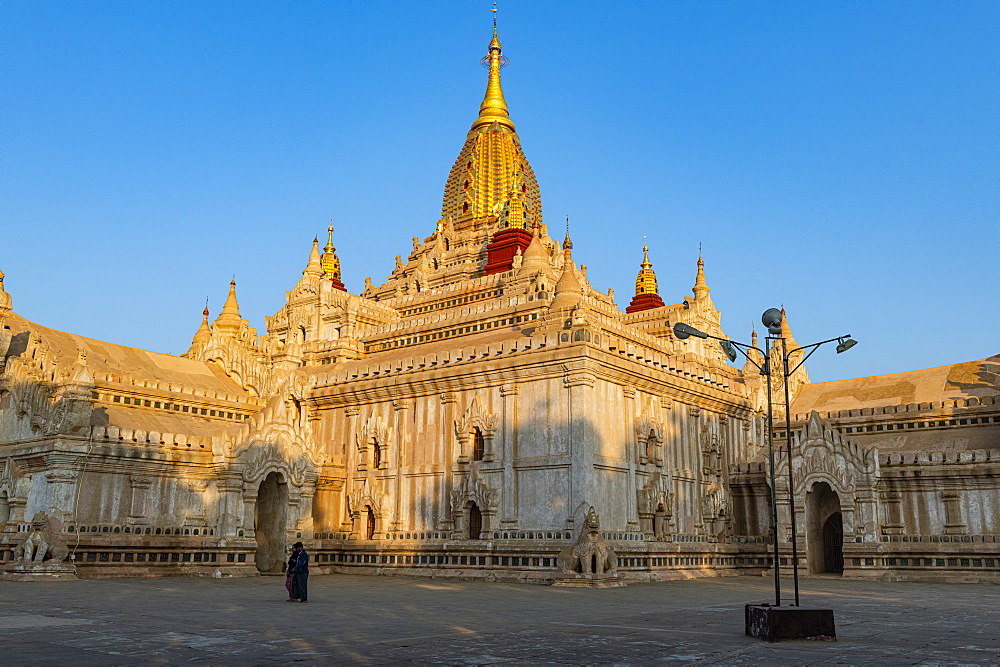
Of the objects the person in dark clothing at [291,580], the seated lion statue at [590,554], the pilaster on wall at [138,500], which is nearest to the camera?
the person in dark clothing at [291,580]

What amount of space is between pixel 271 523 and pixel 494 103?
153 ft

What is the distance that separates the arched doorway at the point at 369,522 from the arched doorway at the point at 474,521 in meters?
5.47

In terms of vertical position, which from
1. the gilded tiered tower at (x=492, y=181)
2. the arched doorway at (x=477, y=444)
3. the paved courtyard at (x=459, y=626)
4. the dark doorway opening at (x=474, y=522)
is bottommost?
the paved courtyard at (x=459, y=626)

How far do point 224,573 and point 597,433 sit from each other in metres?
15.7

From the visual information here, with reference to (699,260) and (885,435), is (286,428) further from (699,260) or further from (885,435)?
(699,260)

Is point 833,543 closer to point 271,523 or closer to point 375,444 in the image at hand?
point 375,444

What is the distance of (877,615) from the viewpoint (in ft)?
66.2

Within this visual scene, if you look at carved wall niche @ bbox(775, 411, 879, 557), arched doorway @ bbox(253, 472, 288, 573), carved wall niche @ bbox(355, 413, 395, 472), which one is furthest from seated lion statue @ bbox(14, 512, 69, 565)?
carved wall niche @ bbox(775, 411, 879, 557)

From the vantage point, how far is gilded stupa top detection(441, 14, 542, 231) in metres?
69.9

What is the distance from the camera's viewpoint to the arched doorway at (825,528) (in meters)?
41.9

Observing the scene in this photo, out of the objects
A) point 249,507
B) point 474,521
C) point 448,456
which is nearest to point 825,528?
point 474,521

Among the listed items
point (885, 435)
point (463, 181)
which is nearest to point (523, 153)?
point (463, 181)

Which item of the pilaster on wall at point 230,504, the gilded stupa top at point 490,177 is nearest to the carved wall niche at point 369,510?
the pilaster on wall at point 230,504

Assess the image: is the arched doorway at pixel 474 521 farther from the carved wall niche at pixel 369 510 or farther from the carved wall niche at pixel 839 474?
the carved wall niche at pixel 839 474
